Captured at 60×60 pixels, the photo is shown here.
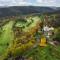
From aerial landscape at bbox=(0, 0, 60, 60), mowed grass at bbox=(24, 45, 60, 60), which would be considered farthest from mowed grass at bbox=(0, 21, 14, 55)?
mowed grass at bbox=(24, 45, 60, 60)

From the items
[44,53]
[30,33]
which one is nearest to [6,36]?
[30,33]

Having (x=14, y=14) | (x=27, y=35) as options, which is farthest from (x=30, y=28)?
(x=14, y=14)

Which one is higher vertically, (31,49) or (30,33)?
(30,33)

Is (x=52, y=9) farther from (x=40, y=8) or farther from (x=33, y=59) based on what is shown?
(x=33, y=59)

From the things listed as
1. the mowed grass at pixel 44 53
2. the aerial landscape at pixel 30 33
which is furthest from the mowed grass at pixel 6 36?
the mowed grass at pixel 44 53

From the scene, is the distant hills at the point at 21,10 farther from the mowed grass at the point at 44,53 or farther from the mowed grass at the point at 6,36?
the mowed grass at the point at 44,53

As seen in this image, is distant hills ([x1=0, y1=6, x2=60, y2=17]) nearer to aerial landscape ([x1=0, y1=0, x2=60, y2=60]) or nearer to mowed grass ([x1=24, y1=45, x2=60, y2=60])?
aerial landscape ([x1=0, y1=0, x2=60, y2=60])

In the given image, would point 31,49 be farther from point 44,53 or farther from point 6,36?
point 6,36

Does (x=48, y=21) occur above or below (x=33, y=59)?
above
